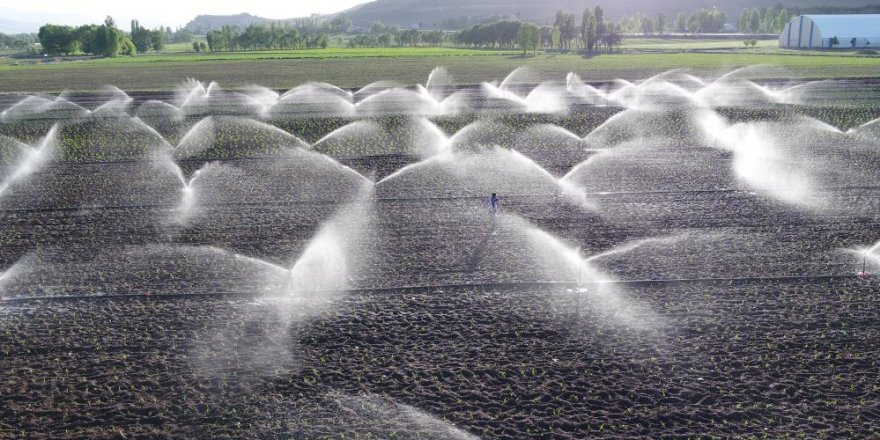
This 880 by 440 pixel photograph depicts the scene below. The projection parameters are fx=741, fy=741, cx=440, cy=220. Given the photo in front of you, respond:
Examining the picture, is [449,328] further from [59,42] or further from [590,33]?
[59,42]

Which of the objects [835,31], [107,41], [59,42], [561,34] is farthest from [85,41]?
[835,31]

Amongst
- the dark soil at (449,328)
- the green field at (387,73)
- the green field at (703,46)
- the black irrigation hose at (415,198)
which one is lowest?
the dark soil at (449,328)

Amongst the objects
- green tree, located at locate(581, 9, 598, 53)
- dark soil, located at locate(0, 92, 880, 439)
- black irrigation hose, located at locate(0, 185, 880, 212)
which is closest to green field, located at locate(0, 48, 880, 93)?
green tree, located at locate(581, 9, 598, 53)

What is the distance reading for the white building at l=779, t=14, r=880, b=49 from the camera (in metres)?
132

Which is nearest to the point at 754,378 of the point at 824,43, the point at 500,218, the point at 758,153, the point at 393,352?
the point at 393,352

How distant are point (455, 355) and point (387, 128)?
2929 centimetres

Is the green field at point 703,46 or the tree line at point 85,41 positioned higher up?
the tree line at point 85,41

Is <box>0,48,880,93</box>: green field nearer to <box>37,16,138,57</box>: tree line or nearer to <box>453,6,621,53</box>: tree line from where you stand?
<box>453,6,621,53</box>: tree line

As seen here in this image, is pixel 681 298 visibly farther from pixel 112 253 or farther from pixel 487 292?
pixel 112 253

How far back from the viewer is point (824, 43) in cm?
13325

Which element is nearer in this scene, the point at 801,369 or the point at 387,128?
the point at 801,369

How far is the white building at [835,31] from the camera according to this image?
13162cm

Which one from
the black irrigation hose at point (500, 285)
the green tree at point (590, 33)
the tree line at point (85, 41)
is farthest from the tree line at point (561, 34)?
the black irrigation hose at point (500, 285)

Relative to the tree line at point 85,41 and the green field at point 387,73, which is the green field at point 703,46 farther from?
the tree line at point 85,41
